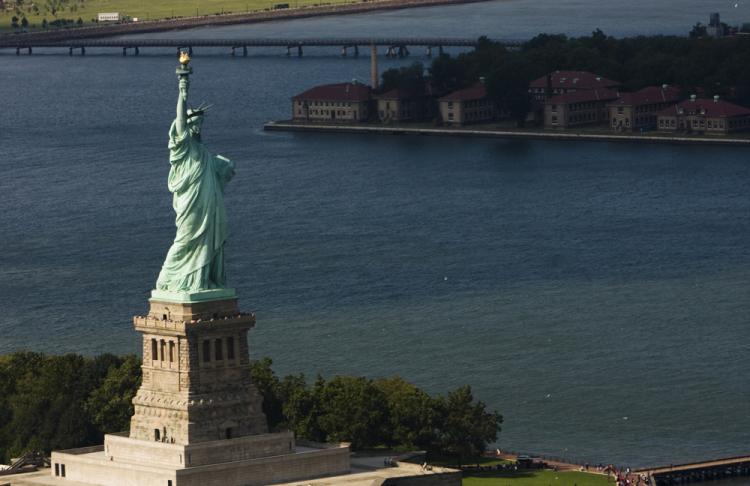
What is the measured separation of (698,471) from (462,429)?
790 cm

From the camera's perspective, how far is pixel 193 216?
86.1 m

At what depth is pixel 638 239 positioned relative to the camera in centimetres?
15825

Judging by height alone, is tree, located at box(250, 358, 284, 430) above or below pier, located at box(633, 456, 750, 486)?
above

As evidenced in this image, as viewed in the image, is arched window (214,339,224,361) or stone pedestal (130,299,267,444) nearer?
stone pedestal (130,299,267,444)

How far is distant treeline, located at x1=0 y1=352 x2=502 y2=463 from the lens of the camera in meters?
95.8

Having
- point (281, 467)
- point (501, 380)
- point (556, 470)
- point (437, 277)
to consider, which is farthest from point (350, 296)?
point (281, 467)

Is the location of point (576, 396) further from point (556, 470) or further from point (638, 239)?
point (638, 239)

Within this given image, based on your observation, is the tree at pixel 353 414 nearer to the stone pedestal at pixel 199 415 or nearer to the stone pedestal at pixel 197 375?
the stone pedestal at pixel 199 415

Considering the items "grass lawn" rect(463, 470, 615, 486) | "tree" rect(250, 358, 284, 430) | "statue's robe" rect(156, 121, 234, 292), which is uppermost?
"statue's robe" rect(156, 121, 234, 292)

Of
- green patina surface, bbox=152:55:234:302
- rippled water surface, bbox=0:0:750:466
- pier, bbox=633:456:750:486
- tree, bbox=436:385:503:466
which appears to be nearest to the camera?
green patina surface, bbox=152:55:234:302

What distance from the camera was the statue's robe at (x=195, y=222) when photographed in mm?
86000

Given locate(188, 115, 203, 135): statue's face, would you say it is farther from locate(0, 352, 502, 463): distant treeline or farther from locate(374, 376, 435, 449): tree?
locate(374, 376, 435, 449): tree

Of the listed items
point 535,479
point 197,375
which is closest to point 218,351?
point 197,375

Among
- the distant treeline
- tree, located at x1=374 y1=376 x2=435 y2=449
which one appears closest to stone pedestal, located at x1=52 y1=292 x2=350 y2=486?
the distant treeline
